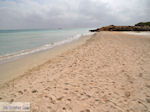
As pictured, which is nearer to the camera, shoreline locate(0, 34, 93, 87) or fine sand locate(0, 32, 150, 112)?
fine sand locate(0, 32, 150, 112)

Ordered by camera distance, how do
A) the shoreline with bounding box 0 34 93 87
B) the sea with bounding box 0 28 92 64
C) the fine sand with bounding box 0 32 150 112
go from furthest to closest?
1. the sea with bounding box 0 28 92 64
2. the shoreline with bounding box 0 34 93 87
3. the fine sand with bounding box 0 32 150 112

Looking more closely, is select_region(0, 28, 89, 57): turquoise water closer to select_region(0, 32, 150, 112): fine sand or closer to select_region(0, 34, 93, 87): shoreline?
select_region(0, 34, 93, 87): shoreline

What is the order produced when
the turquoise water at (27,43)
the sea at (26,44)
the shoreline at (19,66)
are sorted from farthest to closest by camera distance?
the turquoise water at (27,43) < the sea at (26,44) < the shoreline at (19,66)

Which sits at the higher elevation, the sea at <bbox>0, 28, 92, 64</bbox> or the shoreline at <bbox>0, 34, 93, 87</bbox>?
the sea at <bbox>0, 28, 92, 64</bbox>

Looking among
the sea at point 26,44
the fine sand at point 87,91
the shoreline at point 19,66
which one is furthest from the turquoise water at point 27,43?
the fine sand at point 87,91

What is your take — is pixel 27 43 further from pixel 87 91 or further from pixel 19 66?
pixel 87 91

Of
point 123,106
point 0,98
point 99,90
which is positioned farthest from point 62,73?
point 123,106

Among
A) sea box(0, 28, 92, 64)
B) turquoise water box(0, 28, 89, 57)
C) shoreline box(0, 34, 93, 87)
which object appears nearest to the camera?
shoreline box(0, 34, 93, 87)

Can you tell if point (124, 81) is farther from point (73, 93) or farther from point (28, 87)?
point (28, 87)

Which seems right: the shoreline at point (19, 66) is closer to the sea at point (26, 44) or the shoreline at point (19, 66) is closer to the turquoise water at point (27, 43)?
the sea at point (26, 44)

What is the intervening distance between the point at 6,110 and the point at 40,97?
2.70 feet

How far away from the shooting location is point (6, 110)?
2465 millimetres

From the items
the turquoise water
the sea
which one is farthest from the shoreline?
the turquoise water

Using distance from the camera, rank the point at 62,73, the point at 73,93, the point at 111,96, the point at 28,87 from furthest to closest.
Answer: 1. the point at 62,73
2. the point at 28,87
3. the point at 73,93
4. the point at 111,96
